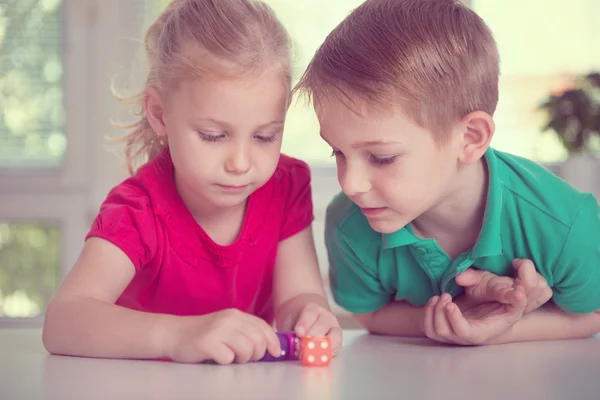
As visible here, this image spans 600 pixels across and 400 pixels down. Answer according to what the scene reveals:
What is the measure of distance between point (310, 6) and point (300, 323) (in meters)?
2.16

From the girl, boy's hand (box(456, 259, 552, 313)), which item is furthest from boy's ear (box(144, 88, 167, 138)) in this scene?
boy's hand (box(456, 259, 552, 313))

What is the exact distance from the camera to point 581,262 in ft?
3.96

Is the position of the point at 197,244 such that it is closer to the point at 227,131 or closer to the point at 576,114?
the point at 227,131

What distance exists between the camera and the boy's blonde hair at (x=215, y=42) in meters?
1.15

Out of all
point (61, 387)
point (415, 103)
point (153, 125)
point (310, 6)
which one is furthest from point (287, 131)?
point (61, 387)

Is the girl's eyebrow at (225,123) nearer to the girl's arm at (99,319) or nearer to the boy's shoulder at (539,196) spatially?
the girl's arm at (99,319)

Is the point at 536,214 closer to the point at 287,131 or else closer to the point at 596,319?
the point at 596,319

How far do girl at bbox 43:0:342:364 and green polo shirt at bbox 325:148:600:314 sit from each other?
0.30ft

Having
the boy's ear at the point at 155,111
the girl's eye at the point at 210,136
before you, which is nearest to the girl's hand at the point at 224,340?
the girl's eye at the point at 210,136

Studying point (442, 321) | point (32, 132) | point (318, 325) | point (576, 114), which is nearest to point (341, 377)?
point (318, 325)

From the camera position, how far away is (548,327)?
4.10 feet

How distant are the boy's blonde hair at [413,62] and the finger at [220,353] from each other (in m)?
0.37

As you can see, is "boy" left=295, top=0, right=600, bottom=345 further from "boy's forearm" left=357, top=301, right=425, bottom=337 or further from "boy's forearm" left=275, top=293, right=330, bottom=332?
"boy's forearm" left=275, top=293, right=330, bottom=332

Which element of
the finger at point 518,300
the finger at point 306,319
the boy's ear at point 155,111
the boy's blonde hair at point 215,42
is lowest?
the finger at point 306,319
